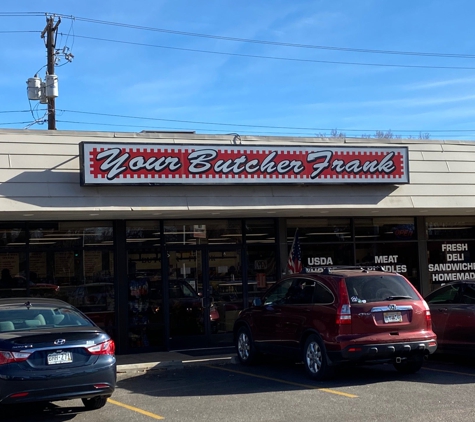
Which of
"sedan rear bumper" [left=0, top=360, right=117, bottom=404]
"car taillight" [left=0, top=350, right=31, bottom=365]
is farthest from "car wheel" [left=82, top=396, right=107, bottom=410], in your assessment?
"car taillight" [left=0, top=350, right=31, bottom=365]

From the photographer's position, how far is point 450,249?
18.6 m

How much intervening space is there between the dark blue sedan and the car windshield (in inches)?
0.5

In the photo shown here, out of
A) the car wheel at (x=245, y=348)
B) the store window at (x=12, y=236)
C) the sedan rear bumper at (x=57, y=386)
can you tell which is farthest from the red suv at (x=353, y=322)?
the store window at (x=12, y=236)

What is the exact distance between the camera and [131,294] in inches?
624

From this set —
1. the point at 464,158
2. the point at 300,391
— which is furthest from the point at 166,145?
the point at 464,158

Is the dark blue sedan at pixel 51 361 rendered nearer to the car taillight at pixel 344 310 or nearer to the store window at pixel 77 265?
the car taillight at pixel 344 310

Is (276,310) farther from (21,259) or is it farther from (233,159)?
(21,259)

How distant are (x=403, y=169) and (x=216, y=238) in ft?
15.1

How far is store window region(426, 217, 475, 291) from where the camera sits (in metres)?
18.5

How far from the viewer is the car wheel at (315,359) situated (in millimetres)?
10773

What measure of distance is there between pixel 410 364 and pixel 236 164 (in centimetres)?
551

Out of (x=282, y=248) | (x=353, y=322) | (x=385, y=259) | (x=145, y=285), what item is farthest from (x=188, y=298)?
(x=353, y=322)

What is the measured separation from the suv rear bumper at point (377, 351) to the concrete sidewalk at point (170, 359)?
12.2 feet

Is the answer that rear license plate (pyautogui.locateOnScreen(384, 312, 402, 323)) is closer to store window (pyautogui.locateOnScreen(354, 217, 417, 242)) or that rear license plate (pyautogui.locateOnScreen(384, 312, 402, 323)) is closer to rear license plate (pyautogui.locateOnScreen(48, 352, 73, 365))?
rear license plate (pyautogui.locateOnScreen(48, 352, 73, 365))
